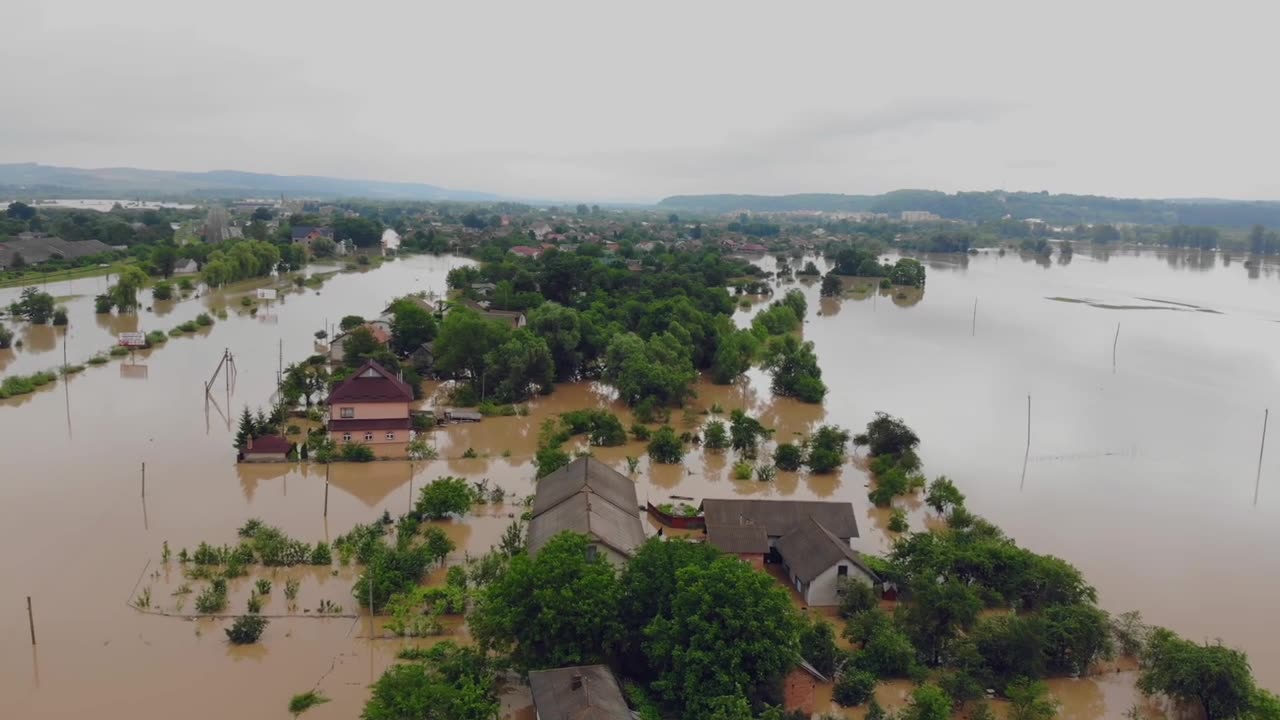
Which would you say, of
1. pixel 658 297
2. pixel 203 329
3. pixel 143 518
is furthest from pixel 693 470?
pixel 203 329

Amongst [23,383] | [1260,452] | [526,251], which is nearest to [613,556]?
[1260,452]

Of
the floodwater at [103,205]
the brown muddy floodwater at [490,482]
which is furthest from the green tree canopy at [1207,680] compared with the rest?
the floodwater at [103,205]

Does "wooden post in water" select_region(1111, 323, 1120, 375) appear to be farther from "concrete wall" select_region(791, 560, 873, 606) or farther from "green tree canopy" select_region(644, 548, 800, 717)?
"green tree canopy" select_region(644, 548, 800, 717)

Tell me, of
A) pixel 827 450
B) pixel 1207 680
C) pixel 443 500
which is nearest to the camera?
pixel 1207 680

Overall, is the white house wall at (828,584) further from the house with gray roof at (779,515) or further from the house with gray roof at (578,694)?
the house with gray roof at (578,694)

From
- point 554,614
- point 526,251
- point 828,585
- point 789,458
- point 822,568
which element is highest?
point 526,251

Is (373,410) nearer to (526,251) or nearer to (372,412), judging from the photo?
(372,412)
